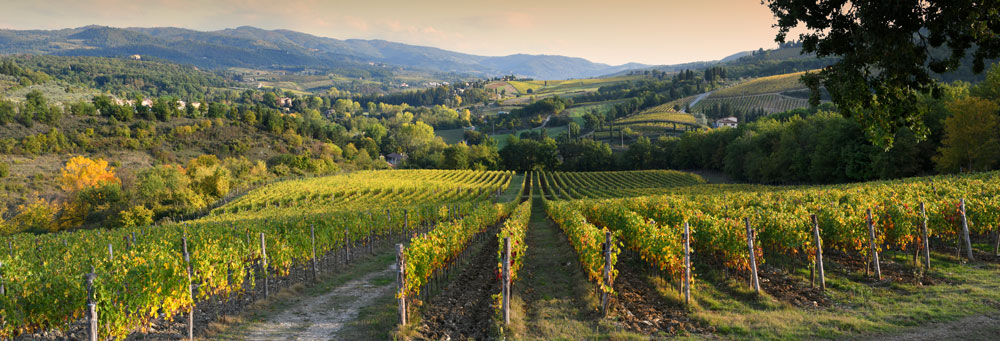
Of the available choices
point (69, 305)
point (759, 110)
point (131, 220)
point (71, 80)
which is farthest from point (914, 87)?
point (71, 80)

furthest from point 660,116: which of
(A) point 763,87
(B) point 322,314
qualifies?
(B) point 322,314

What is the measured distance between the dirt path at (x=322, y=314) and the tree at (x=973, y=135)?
45.6 meters

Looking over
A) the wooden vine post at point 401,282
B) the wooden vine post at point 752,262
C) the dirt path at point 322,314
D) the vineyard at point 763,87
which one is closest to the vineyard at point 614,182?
the dirt path at point 322,314

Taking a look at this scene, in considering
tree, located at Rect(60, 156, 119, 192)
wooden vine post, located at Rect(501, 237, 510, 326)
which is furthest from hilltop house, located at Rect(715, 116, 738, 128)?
tree, located at Rect(60, 156, 119, 192)

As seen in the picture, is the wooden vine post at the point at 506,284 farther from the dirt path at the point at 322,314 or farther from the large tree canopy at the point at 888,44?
the large tree canopy at the point at 888,44

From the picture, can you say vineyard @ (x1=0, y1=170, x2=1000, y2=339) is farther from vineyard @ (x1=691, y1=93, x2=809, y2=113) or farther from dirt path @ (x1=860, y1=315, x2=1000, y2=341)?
vineyard @ (x1=691, y1=93, x2=809, y2=113)

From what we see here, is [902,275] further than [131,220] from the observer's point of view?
No

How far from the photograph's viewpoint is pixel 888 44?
8.73 metres

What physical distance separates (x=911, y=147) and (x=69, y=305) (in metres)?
57.0

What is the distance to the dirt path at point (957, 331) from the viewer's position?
23.6ft

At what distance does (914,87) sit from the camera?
950cm

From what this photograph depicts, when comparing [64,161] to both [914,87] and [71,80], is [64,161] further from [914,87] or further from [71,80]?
[71,80]

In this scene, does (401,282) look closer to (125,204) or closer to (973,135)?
(973,135)

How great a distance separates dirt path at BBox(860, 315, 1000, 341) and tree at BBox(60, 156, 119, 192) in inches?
3773
